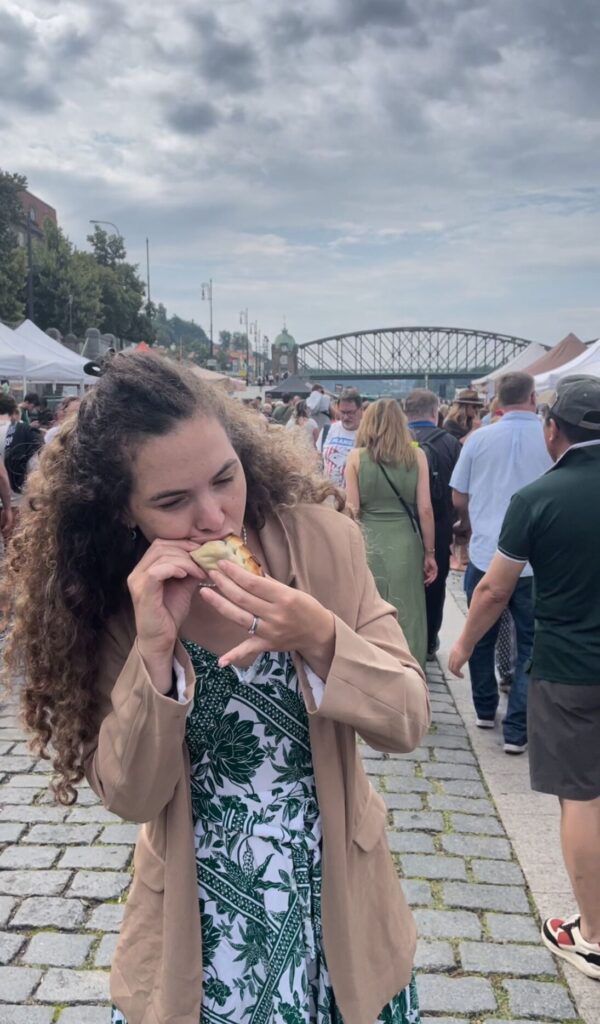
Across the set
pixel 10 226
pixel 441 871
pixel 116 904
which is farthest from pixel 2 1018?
pixel 10 226

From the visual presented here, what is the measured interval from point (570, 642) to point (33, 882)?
2443mm

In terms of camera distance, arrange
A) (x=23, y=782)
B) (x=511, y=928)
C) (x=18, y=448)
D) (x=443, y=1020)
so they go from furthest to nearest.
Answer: (x=18, y=448) → (x=23, y=782) → (x=511, y=928) → (x=443, y=1020)

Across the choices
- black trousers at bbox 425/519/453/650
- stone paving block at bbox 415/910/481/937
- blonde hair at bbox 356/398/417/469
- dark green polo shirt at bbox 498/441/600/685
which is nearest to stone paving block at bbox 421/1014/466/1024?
stone paving block at bbox 415/910/481/937

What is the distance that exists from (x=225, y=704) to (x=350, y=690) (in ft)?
0.97

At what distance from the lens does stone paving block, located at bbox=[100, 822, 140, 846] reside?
4.02 metres

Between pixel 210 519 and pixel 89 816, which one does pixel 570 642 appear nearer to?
pixel 210 519

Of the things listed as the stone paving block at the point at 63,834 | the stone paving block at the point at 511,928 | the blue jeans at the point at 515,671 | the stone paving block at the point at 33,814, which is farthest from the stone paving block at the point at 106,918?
the blue jeans at the point at 515,671

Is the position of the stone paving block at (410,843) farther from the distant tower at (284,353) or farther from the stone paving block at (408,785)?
the distant tower at (284,353)

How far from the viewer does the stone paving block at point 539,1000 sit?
281cm

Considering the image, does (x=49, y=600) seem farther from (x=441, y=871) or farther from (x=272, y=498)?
(x=441, y=871)

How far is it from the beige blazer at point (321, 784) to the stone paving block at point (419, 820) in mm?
2401

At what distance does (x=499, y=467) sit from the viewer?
5.50 metres

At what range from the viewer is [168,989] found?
166 centimetres

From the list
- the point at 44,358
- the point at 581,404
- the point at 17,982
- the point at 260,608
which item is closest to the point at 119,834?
the point at 17,982
